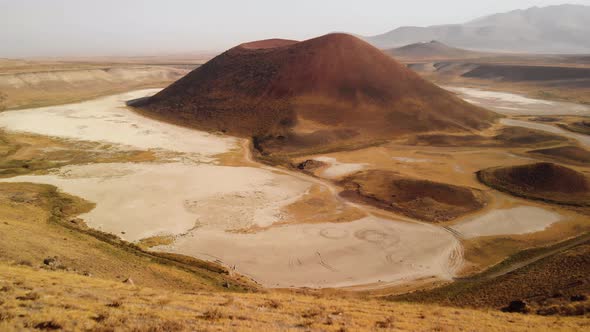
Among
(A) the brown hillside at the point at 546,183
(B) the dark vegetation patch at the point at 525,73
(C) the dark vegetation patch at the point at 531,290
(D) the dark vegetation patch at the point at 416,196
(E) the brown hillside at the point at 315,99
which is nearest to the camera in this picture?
(C) the dark vegetation patch at the point at 531,290

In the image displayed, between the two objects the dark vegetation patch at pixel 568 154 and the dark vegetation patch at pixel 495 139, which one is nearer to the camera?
the dark vegetation patch at pixel 568 154

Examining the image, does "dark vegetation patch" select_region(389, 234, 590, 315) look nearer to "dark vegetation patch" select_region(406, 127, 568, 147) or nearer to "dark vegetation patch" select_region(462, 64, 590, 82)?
"dark vegetation patch" select_region(406, 127, 568, 147)

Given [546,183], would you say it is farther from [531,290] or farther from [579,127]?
[579,127]

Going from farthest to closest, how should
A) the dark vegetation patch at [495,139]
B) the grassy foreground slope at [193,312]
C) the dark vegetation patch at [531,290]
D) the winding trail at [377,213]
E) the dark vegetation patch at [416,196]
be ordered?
the dark vegetation patch at [495,139] < the dark vegetation patch at [416,196] < the winding trail at [377,213] < the dark vegetation patch at [531,290] < the grassy foreground slope at [193,312]

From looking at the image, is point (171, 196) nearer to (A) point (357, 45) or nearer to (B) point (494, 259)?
(B) point (494, 259)

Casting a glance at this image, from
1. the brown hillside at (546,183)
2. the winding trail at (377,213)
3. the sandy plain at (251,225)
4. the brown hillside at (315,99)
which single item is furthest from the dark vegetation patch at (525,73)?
the sandy plain at (251,225)

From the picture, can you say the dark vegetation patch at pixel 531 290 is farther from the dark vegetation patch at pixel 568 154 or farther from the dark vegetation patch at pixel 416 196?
the dark vegetation patch at pixel 568 154
